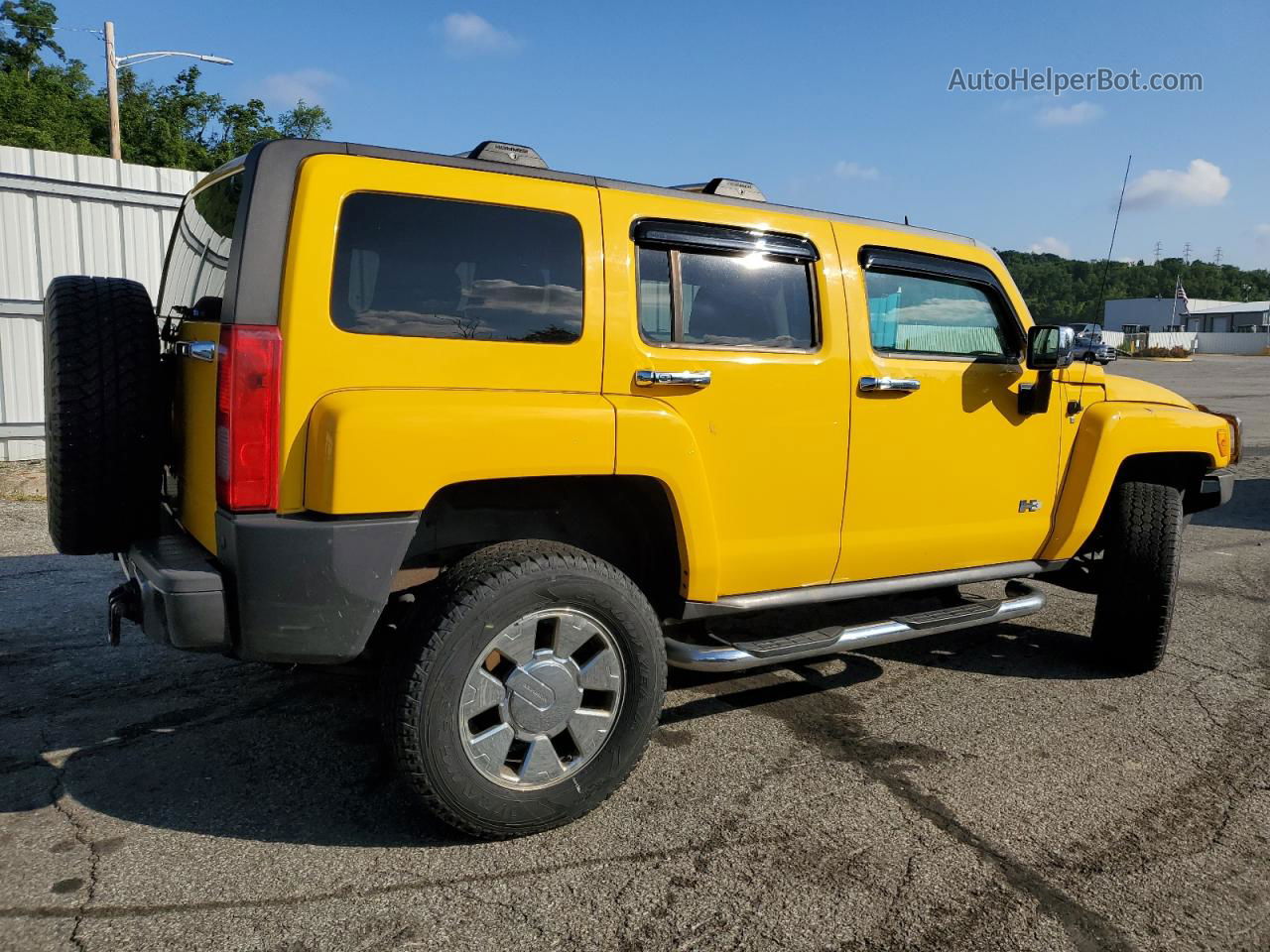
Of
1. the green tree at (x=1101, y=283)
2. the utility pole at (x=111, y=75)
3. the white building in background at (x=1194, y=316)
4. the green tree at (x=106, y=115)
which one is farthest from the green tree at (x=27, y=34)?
the white building in background at (x=1194, y=316)

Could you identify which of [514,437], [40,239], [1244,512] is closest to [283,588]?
[514,437]

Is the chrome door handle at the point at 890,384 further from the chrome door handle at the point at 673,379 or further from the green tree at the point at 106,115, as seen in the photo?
the green tree at the point at 106,115

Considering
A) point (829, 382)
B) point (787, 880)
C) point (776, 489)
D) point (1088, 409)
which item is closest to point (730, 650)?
point (776, 489)

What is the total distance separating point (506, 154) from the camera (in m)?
3.02

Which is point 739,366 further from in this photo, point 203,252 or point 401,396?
point 203,252

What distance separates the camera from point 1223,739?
3705mm

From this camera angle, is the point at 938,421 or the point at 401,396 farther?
the point at 938,421

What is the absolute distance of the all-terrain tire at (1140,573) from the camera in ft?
14.1

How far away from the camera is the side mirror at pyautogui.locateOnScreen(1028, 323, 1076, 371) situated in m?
3.95

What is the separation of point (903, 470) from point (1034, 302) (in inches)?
54.5

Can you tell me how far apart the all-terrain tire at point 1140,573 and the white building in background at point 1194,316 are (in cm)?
9203

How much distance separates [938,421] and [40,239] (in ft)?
29.7

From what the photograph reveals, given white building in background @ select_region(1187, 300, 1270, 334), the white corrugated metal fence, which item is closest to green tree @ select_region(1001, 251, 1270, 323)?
white building in background @ select_region(1187, 300, 1270, 334)

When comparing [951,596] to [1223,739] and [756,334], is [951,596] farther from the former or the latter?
[756,334]
